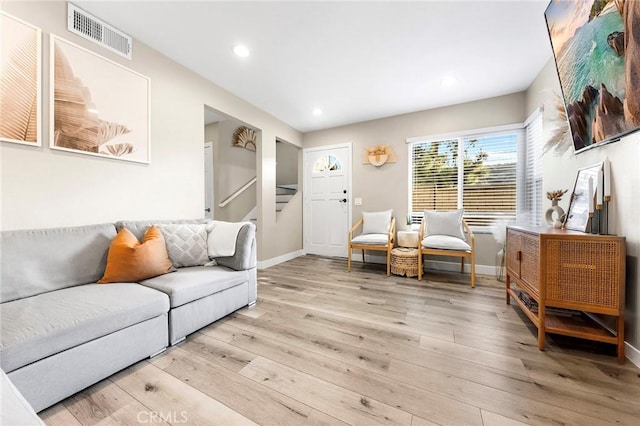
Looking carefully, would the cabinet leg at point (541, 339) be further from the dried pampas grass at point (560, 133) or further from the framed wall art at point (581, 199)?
the dried pampas grass at point (560, 133)

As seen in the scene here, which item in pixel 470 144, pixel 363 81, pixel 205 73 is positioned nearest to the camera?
pixel 205 73

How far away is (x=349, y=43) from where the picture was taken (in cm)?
222

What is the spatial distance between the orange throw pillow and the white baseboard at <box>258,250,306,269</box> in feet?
6.25

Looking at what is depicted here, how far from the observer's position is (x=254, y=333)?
1.86 metres

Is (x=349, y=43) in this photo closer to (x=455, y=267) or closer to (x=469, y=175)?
(x=469, y=175)

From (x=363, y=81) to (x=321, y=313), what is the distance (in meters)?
2.62

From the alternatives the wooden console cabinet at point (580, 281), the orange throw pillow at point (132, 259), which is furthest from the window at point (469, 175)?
the orange throw pillow at point (132, 259)

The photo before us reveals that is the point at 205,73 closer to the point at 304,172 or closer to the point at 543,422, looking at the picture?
the point at 304,172

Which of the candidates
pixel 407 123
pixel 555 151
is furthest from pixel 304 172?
pixel 555 151

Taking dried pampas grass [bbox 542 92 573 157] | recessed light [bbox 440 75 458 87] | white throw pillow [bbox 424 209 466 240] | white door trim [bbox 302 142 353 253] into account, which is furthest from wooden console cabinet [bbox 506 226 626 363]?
white door trim [bbox 302 142 353 253]

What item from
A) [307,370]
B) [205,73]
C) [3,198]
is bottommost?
[307,370]

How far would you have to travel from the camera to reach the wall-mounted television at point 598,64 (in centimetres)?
124

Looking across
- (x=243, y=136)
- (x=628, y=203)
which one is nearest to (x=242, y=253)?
(x=628, y=203)

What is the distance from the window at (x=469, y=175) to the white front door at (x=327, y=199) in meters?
1.15
